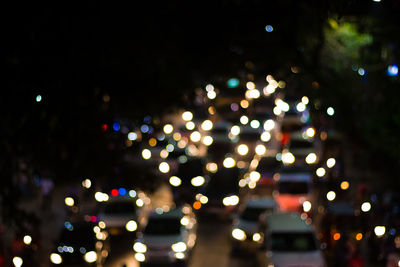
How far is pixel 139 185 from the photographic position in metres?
11.8

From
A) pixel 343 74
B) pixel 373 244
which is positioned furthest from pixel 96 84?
pixel 343 74

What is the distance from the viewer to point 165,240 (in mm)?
17859

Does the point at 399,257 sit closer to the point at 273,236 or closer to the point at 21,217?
the point at 273,236

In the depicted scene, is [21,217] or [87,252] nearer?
[21,217]

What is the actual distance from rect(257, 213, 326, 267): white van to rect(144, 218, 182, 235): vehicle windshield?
7.77ft

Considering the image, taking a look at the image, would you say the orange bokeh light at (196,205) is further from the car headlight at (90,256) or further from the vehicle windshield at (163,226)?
the car headlight at (90,256)

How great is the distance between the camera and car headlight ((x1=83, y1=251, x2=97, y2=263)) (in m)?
17.2

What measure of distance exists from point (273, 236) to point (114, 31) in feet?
27.6

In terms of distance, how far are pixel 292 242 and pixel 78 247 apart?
5.22 metres

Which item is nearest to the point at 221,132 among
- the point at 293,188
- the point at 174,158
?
the point at 174,158

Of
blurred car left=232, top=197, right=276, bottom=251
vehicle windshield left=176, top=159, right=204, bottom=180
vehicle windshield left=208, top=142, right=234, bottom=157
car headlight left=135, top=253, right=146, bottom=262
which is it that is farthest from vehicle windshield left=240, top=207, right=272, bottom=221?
vehicle windshield left=208, top=142, right=234, bottom=157

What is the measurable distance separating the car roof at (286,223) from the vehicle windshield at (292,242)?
0.61ft

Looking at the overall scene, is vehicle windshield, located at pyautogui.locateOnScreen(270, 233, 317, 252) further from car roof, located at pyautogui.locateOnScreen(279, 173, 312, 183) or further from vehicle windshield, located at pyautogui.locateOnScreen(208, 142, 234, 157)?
vehicle windshield, located at pyautogui.locateOnScreen(208, 142, 234, 157)

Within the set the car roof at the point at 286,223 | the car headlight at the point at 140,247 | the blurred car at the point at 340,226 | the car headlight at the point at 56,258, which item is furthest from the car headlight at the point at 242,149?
the car headlight at the point at 56,258
